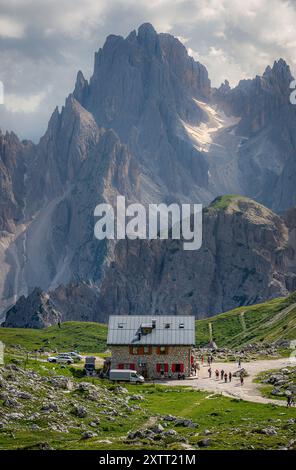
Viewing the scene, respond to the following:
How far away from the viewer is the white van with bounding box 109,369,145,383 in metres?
114

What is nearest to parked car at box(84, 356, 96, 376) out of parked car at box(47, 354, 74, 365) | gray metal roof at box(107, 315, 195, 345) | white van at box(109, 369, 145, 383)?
gray metal roof at box(107, 315, 195, 345)

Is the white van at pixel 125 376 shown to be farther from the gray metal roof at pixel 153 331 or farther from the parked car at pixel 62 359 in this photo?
the parked car at pixel 62 359

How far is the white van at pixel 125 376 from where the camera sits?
375 feet

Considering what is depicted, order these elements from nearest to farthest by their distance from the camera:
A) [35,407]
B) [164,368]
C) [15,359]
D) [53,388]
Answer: [35,407], [53,388], [15,359], [164,368]

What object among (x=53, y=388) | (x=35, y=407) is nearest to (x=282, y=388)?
(x=53, y=388)

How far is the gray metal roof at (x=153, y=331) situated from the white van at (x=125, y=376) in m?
10.1

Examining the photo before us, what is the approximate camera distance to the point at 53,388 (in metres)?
89.6

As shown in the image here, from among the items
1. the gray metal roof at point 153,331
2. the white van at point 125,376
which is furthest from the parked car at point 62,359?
the white van at point 125,376

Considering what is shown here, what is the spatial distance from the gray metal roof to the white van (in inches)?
396

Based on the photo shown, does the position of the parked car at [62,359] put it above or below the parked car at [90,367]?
above

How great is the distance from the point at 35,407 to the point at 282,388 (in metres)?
33.1

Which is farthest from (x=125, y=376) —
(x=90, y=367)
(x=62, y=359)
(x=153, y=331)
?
(x=62, y=359)

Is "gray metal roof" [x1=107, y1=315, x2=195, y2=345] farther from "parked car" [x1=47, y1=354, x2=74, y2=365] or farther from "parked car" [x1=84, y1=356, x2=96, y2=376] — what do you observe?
"parked car" [x1=47, y1=354, x2=74, y2=365]
